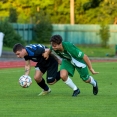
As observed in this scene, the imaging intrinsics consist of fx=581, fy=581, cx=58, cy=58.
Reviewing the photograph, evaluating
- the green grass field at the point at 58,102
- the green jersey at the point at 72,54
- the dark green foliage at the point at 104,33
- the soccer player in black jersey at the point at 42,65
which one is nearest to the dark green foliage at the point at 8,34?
the dark green foliage at the point at 104,33

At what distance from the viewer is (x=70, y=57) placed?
13.5m

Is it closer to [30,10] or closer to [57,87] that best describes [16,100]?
[57,87]

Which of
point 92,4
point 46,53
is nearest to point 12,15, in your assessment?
point 92,4

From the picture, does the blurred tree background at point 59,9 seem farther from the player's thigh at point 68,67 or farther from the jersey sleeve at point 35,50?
the jersey sleeve at point 35,50

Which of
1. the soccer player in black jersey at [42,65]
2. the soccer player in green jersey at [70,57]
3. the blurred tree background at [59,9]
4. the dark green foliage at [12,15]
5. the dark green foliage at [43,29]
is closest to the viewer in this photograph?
the soccer player in green jersey at [70,57]

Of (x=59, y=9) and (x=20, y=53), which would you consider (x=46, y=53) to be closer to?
(x=20, y=53)

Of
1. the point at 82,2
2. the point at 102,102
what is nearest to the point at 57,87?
the point at 102,102

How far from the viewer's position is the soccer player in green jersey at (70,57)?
13094mm

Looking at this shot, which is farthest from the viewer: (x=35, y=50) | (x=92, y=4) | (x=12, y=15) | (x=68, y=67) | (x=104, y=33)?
(x=92, y=4)

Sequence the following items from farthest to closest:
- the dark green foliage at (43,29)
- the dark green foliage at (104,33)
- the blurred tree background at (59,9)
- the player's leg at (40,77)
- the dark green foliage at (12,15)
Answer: the blurred tree background at (59,9)
the dark green foliage at (12,15)
the dark green foliage at (43,29)
the dark green foliage at (104,33)
the player's leg at (40,77)

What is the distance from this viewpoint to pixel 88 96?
44.8 ft

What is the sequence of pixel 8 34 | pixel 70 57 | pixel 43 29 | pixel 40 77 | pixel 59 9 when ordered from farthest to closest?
pixel 59 9 → pixel 43 29 → pixel 8 34 → pixel 40 77 → pixel 70 57

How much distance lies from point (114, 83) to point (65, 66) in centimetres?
432

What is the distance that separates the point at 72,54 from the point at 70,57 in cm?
19
